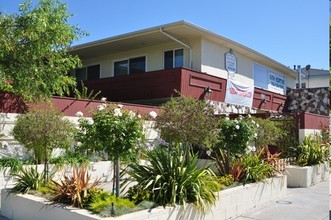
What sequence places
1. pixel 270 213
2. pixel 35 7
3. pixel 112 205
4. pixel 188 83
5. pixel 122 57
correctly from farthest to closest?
pixel 122 57 < pixel 188 83 < pixel 35 7 < pixel 270 213 < pixel 112 205

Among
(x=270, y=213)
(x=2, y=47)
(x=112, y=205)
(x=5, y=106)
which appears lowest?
(x=270, y=213)

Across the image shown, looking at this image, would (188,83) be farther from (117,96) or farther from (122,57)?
(122,57)

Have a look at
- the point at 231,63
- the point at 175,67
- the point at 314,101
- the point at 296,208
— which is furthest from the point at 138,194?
the point at 314,101

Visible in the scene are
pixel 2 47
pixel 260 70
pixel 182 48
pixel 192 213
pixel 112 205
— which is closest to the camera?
pixel 112 205

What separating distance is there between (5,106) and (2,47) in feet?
5.43

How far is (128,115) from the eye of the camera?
6.40 m

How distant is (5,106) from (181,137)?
4.61m

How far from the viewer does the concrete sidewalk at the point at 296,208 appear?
7254mm

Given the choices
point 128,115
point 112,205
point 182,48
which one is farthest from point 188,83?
point 112,205

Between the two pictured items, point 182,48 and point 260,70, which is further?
point 260,70

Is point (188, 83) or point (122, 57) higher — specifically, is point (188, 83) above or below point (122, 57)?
below

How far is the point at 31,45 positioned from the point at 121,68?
9710 mm

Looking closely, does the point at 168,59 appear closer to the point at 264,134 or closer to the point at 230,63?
the point at 230,63

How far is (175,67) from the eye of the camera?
15922 millimetres
